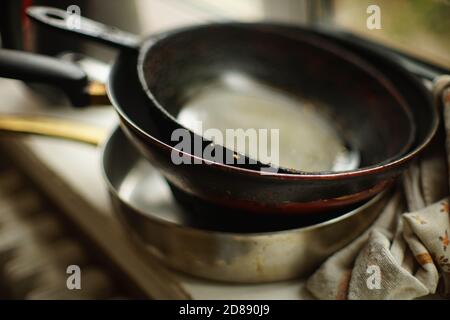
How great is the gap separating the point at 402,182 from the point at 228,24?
330 millimetres

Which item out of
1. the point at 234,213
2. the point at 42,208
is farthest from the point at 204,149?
the point at 42,208

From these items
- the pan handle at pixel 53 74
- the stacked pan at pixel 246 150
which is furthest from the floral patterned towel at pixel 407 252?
the pan handle at pixel 53 74

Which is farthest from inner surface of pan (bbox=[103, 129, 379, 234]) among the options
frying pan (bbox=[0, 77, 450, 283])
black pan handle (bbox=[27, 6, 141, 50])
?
black pan handle (bbox=[27, 6, 141, 50])

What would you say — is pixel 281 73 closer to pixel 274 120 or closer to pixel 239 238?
pixel 274 120

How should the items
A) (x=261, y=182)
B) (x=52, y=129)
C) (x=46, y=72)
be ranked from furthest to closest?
(x=52, y=129), (x=46, y=72), (x=261, y=182)

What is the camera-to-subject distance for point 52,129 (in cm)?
71

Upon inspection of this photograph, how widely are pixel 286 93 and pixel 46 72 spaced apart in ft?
1.13

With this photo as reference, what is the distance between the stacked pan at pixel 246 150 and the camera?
1.56 feet

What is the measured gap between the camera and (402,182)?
607 mm

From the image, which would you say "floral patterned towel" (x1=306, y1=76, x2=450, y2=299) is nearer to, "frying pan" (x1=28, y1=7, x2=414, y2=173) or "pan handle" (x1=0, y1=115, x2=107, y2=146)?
"frying pan" (x1=28, y1=7, x2=414, y2=173)

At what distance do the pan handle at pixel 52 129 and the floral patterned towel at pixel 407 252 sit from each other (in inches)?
14.6

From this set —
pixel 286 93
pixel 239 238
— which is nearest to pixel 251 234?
pixel 239 238

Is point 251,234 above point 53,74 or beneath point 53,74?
beneath
